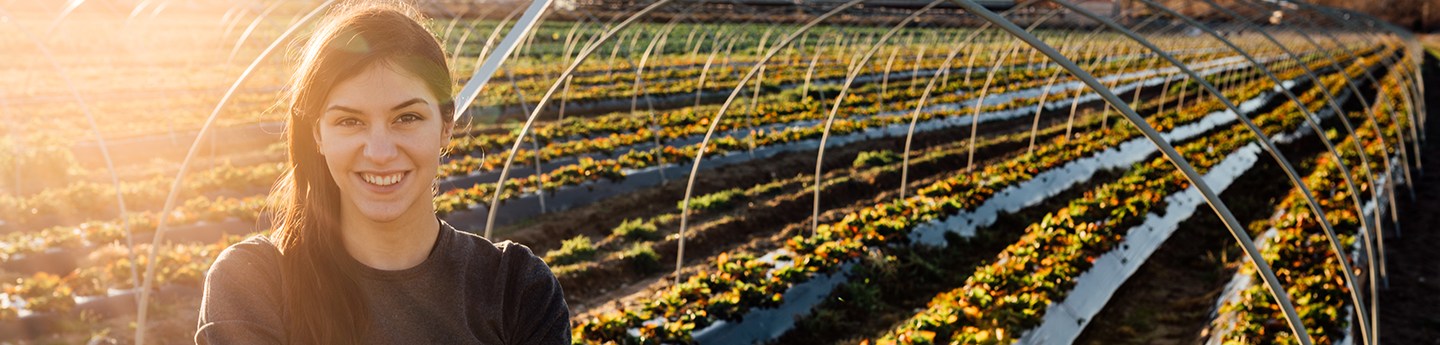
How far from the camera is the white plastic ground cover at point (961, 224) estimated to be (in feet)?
27.4

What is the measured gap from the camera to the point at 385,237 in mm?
2162

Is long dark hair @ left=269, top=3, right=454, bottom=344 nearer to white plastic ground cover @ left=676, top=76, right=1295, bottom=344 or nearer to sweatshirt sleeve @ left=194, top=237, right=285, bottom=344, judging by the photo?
sweatshirt sleeve @ left=194, top=237, right=285, bottom=344

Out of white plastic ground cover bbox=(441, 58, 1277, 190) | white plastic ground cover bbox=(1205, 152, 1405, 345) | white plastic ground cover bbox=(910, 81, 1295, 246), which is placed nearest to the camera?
white plastic ground cover bbox=(1205, 152, 1405, 345)

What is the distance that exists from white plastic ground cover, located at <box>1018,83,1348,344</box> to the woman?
6.54 metres

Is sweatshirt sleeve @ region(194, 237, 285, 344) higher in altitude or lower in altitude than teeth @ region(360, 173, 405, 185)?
lower

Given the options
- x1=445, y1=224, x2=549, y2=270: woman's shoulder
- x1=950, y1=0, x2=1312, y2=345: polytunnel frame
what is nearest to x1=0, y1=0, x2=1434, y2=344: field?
x1=950, y1=0, x2=1312, y2=345: polytunnel frame

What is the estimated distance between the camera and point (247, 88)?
24.2 metres

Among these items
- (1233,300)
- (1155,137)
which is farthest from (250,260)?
(1233,300)

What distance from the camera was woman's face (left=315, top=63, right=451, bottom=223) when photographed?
77.2 inches

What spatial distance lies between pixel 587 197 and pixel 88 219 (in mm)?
5943

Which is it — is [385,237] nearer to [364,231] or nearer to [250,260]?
[364,231]

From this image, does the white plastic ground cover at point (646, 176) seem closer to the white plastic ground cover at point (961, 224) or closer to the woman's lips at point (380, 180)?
the white plastic ground cover at point (961, 224)

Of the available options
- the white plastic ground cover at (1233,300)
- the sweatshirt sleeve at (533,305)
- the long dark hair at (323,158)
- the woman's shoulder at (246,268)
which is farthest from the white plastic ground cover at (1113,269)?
Result: the woman's shoulder at (246,268)

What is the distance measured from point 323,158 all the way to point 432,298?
1.23ft
